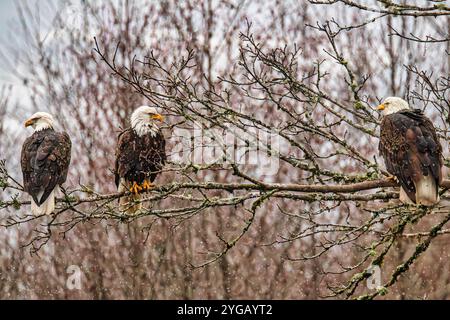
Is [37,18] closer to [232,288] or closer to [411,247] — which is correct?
[232,288]

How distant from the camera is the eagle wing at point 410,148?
5941 millimetres

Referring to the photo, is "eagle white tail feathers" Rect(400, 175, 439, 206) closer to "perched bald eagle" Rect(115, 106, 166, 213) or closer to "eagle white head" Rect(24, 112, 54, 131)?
"perched bald eagle" Rect(115, 106, 166, 213)

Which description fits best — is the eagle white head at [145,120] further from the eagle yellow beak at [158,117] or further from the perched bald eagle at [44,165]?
the perched bald eagle at [44,165]

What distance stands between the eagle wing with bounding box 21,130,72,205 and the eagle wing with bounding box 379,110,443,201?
3023 millimetres

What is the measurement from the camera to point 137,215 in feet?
19.8

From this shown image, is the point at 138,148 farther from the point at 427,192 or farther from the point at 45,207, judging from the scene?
the point at 427,192

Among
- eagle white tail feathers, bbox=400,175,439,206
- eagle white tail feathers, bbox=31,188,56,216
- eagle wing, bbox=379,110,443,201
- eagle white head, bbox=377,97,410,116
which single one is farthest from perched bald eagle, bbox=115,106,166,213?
eagle white tail feathers, bbox=400,175,439,206

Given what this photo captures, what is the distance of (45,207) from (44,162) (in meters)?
0.60

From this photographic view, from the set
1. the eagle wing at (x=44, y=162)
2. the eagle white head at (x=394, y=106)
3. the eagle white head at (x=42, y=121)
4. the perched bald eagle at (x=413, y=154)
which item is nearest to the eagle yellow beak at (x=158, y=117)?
the eagle wing at (x=44, y=162)

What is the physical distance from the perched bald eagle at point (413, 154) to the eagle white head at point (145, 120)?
2602 mm

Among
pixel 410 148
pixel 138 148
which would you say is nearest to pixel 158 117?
pixel 138 148

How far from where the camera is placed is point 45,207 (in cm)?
707

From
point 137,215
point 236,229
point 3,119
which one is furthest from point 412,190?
point 3,119

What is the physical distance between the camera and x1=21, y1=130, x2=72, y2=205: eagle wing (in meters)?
7.23
